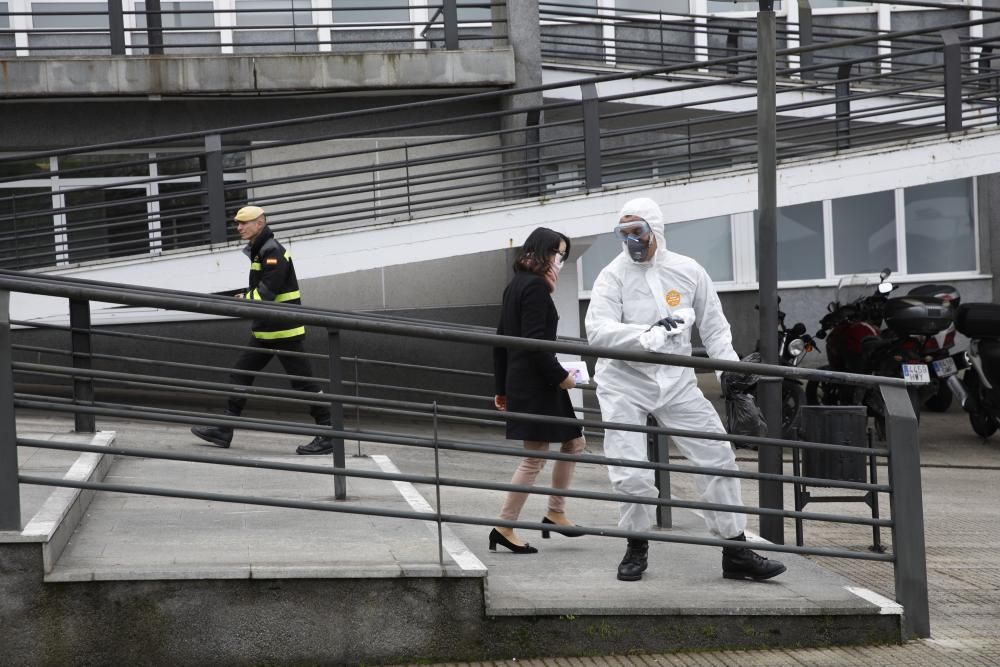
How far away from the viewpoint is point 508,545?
620 cm

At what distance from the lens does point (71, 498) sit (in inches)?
212

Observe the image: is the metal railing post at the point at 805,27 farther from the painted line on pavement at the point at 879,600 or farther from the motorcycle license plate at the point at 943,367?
the painted line on pavement at the point at 879,600

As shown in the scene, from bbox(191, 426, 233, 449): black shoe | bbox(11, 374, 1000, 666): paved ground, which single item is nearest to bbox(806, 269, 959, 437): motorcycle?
bbox(11, 374, 1000, 666): paved ground

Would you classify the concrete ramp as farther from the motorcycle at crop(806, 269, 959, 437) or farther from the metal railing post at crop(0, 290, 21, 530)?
the motorcycle at crop(806, 269, 959, 437)

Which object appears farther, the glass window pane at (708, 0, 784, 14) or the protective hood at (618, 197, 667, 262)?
the glass window pane at (708, 0, 784, 14)

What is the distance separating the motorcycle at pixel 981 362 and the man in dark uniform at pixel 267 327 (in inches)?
254

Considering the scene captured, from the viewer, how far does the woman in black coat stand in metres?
6.14

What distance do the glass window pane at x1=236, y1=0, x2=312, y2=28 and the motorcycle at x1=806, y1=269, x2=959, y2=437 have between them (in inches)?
311

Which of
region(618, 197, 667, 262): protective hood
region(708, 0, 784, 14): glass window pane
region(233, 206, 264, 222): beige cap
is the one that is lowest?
region(618, 197, 667, 262): protective hood

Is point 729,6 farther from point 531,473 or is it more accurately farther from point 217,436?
point 531,473

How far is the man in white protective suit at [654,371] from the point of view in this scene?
227 inches

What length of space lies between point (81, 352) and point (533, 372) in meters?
3.17

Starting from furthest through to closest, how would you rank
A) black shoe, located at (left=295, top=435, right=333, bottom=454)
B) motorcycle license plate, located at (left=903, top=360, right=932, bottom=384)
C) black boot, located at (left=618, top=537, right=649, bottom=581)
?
motorcycle license plate, located at (left=903, top=360, right=932, bottom=384), black shoe, located at (left=295, top=435, right=333, bottom=454), black boot, located at (left=618, top=537, right=649, bottom=581)

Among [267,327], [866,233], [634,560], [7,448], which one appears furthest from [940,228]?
[7,448]
